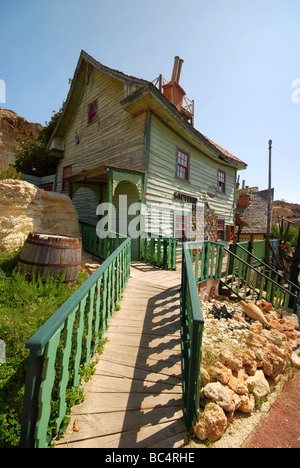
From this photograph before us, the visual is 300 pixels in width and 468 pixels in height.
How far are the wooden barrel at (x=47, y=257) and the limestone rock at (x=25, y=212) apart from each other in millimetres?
1706

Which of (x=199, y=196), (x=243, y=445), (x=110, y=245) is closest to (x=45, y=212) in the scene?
(x=110, y=245)

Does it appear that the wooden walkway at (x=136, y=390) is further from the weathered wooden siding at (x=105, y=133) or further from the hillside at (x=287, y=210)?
the hillside at (x=287, y=210)

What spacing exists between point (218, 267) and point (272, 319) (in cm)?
184

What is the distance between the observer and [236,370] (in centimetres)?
293

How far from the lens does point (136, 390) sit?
7.25 ft

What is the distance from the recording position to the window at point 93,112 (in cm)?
1123

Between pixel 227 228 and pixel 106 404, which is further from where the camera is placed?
pixel 227 228

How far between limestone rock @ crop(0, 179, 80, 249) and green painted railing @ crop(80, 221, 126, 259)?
0.82m

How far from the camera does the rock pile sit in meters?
2.18

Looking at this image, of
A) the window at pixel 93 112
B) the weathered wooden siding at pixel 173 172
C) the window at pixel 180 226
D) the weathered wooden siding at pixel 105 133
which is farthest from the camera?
the window at pixel 93 112

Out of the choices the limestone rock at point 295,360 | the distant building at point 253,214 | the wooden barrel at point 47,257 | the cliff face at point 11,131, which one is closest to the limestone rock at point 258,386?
the limestone rock at point 295,360

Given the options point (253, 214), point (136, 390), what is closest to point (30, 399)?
point (136, 390)

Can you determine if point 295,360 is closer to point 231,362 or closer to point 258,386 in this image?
point 258,386
